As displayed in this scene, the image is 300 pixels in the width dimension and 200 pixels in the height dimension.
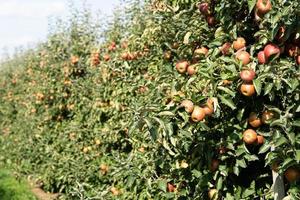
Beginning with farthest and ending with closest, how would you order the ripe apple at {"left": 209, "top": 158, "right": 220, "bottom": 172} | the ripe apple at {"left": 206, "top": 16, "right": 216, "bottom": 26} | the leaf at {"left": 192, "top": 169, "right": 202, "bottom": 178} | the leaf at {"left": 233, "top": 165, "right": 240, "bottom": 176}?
the ripe apple at {"left": 206, "top": 16, "right": 216, "bottom": 26}, the leaf at {"left": 192, "top": 169, "right": 202, "bottom": 178}, the ripe apple at {"left": 209, "top": 158, "right": 220, "bottom": 172}, the leaf at {"left": 233, "top": 165, "right": 240, "bottom": 176}

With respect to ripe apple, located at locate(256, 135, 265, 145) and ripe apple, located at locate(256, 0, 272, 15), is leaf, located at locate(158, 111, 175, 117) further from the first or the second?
ripe apple, located at locate(256, 0, 272, 15)

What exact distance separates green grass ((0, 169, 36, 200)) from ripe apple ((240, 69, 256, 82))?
5.56 m

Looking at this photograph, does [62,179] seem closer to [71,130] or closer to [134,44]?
[71,130]

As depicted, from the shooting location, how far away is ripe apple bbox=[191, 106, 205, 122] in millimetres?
2223

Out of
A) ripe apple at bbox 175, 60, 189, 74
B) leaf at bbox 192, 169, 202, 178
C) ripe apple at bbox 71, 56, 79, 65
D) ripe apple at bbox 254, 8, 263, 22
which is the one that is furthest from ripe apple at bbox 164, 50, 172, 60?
ripe apple at bbox 71, 56, 79, 65

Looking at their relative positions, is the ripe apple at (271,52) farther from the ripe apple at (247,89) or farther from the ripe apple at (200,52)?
the ripe apple at (200,52)

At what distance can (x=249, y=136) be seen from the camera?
2.32 m

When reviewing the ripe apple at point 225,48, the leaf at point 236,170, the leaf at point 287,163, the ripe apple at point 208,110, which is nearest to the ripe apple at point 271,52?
the ripe apple at point 225,48

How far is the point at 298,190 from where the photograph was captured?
221 cm

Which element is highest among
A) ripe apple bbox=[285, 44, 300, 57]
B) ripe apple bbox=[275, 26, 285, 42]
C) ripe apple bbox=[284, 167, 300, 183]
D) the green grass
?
ripe apple bbox=[275, 26, 285, 42]

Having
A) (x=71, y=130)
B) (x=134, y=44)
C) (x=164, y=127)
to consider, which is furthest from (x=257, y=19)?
(x=71, y=130)

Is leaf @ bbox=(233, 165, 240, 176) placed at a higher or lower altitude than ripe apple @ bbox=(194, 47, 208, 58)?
lower

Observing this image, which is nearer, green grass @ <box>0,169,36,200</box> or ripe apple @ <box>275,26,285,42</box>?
ripe apple @ <box>275,26,285,42</box>

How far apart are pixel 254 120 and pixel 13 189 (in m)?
6.28
